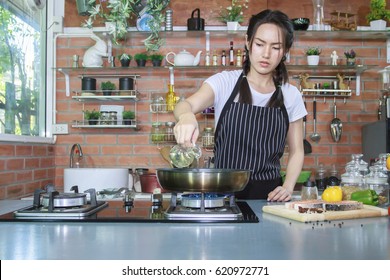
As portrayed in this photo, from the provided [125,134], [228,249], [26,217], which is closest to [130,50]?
[125,134]

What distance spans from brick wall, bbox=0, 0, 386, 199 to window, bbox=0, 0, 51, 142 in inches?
6.7

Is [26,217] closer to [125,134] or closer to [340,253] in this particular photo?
[340,253]

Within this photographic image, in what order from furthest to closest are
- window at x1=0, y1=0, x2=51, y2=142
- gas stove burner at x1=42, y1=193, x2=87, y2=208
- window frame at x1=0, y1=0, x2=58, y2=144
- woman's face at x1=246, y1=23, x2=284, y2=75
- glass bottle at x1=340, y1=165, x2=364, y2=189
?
window frame at x1=0, y1=0, x2=58, y2=144
window at x1=0, y1=0, x2=51, y2=142
woman's face at x1=246, y1=23, x2=284, y2=75
glass bottle at x1=340, y1=165, x2=364, y2=189
gas stove burner at x1=42, y1=193, x2=87, y2=208

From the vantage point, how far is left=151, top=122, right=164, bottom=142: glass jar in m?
3.46

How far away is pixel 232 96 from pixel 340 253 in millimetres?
1330

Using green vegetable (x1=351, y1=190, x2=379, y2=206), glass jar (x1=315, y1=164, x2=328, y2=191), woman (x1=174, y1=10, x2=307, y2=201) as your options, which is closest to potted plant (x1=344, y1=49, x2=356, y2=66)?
glass jar (x1=315, y1=164, x2=328, y2=191)

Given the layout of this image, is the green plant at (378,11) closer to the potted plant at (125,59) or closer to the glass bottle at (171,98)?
the glass bottle at (171,98)

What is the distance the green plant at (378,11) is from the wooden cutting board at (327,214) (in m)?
2.38

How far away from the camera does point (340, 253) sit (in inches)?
34.9

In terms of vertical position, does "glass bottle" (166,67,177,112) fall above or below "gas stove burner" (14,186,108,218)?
above

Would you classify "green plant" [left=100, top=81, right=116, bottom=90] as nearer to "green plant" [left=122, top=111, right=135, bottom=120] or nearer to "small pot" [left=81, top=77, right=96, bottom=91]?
"small pot" [left=81, top=77, right=96, bottom=91]

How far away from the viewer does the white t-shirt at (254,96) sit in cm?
213

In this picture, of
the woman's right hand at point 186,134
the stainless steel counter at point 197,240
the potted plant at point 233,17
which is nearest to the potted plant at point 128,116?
the potted plant at point 233,17

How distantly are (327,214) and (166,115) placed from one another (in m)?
2.45
